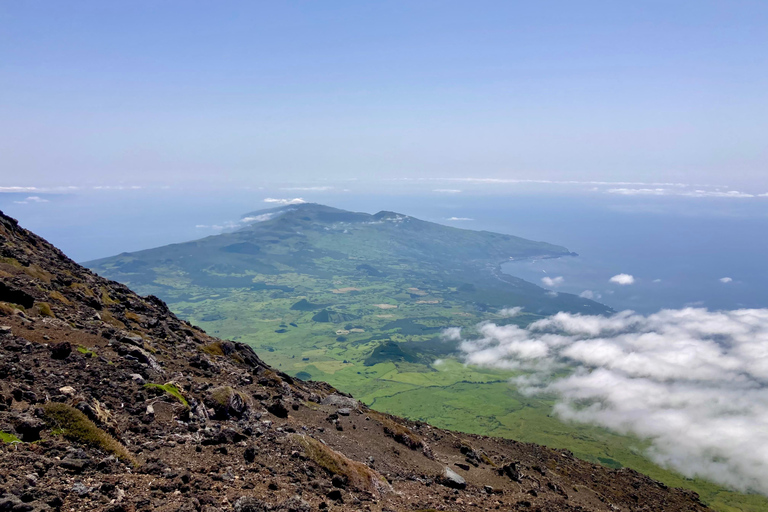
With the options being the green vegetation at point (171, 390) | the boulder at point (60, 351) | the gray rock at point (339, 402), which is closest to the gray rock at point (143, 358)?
the green vegetation at point (171, 390)

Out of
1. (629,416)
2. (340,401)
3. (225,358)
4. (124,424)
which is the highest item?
(124,424)

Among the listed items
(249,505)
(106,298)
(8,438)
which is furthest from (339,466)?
(106,298)

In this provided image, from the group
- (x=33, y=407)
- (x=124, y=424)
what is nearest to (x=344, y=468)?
(x=124, y=424)

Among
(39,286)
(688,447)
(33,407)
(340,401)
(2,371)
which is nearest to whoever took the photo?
(33,407)

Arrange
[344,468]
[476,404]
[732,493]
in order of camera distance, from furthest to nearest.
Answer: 1. [476,404]
2. [732,493]
3. [344,468]

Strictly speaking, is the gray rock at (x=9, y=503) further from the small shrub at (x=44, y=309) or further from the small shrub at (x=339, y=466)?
the small shrub at (x=44, y=309)

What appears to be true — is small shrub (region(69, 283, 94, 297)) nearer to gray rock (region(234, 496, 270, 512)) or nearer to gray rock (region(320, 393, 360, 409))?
gray rock (region(320, 393, 360, 409))

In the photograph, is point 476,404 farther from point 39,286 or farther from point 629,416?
point 39,286

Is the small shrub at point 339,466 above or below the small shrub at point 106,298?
below
